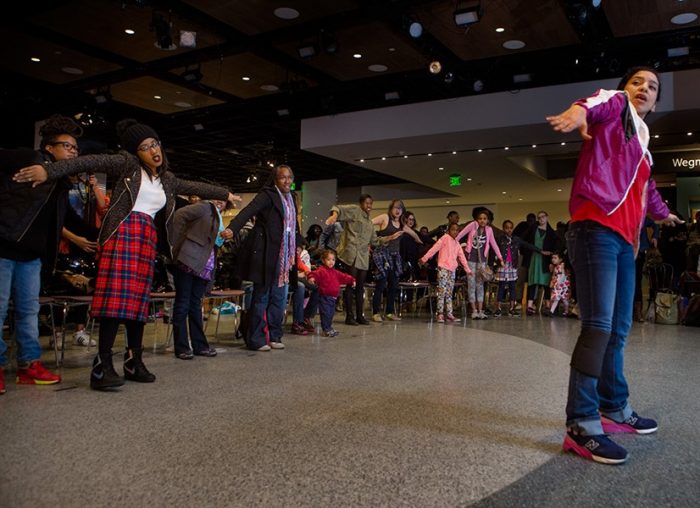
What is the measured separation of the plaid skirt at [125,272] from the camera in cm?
327

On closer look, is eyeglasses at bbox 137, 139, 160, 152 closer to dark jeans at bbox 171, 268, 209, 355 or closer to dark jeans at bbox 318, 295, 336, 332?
dark jeans at bbox 171, 268, 209, 355

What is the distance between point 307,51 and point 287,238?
4.90 metres

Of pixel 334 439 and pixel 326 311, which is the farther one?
pixel 326 311

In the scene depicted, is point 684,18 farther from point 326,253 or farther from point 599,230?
point 599,230

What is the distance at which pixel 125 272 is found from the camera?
3324 millimetres

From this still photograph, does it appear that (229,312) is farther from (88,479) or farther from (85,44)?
(88,479)

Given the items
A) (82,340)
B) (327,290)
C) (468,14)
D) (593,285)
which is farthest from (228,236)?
(468,14)

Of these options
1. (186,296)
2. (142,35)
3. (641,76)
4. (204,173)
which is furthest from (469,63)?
(204,173)

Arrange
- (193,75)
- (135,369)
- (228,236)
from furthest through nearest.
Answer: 1. (193,75)
2. (228,236)
3. (135,369)

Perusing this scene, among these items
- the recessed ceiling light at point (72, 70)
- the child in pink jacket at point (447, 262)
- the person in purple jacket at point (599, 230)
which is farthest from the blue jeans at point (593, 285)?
the recessed ceiling light at point (72, 70)

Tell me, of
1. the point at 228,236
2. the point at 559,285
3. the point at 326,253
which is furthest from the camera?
the point at 559,285

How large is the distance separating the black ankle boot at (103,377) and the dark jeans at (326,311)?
327 centimetres

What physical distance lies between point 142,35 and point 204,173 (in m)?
11.7

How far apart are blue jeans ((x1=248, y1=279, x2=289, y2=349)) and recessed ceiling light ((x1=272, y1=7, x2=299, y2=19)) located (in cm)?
479
